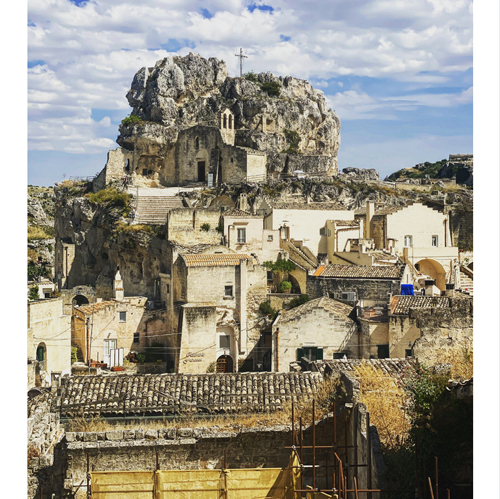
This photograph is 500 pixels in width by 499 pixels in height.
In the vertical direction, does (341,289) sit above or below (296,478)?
above

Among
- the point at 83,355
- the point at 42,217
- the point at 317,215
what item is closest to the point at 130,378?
the point at 83,355

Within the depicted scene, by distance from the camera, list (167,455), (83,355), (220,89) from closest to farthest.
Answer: (167,455) → (83,355) → (220,89)

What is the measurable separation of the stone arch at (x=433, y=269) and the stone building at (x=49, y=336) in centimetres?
1835

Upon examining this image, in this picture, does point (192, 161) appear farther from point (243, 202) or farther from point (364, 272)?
point (364, 272)

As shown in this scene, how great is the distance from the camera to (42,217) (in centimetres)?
6475

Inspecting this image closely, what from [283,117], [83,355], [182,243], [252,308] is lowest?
[83,355]

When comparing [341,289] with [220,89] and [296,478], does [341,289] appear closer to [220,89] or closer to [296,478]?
[296,478]

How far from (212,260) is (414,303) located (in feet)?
28.4

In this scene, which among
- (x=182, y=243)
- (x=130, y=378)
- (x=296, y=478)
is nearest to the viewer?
(x=296, y=478)

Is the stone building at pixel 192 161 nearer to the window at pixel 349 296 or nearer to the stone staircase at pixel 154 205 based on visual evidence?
the stone staircase at pixel 154 205

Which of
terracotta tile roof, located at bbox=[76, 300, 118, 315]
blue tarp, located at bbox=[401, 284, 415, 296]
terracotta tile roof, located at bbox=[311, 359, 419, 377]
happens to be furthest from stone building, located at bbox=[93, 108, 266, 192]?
terracotta tile roof, located at bbox=[311, 359, 419, 377]

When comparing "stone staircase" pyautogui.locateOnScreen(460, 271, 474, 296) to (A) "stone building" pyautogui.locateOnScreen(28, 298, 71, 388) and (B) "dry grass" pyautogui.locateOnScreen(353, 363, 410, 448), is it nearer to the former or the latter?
(A) "stone building" pyautogui.locateOnScreen(28, 298, 71, 388)

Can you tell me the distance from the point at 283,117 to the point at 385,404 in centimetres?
3782

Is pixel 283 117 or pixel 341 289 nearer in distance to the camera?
pixel 341 289
